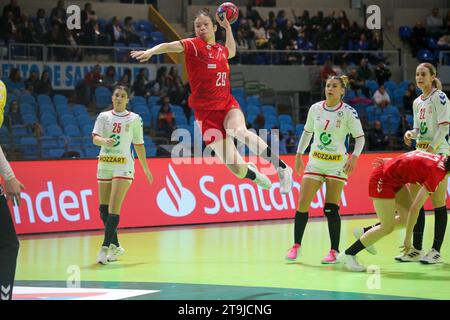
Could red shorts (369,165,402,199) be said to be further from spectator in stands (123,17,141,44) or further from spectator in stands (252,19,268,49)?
spectator in stands (252,19,268,49)

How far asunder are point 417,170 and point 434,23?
16.4 m

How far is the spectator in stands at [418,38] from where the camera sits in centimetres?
2322

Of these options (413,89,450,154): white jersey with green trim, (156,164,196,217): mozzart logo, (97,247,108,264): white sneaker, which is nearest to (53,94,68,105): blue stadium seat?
(156,164,196,217): mozzart logo

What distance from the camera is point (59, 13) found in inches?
742

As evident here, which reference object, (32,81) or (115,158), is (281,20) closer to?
(32,81)

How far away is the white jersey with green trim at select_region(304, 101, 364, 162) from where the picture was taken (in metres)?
9.78

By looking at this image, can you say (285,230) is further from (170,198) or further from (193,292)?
(193,292)

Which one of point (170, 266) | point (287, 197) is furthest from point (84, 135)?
point (170, 266)

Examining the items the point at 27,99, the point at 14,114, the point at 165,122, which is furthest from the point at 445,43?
the point at 14,114

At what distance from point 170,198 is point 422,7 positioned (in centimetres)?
1365

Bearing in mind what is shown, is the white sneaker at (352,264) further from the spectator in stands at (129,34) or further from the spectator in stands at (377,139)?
the spectator in stands at (129,34)

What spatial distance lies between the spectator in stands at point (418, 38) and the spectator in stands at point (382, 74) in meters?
2.56

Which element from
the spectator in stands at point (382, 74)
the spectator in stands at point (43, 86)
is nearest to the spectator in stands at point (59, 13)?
the spectator in stands at point (43, 86)

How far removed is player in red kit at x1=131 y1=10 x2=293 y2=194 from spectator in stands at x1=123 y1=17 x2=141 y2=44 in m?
10.6
